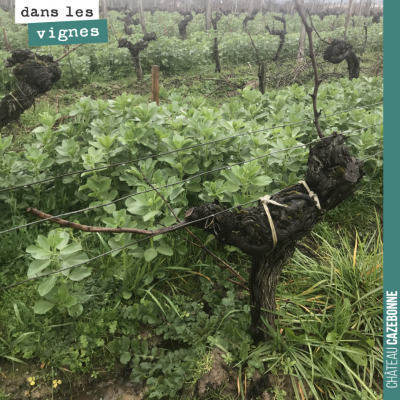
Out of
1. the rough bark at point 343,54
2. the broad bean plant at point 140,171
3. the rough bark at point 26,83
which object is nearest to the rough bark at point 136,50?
the rough bark at point 26,83

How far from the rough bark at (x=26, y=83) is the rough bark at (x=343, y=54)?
21.7 feet

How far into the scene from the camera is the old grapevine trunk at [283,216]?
4.99 ft

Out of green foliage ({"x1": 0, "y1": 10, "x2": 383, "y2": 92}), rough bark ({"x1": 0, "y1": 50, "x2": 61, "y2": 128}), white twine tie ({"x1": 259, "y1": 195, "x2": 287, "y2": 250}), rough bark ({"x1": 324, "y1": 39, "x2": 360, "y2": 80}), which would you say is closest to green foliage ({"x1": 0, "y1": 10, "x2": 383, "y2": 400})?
white twine tie ({"x1": 259, "y1": 195, "x2": 287, "y2": 250})

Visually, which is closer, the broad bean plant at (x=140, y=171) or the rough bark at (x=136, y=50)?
the broad bean plant at (x=140, y=171)

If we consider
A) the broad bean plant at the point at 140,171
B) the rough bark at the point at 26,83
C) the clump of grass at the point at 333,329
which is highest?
the rough bark at the point at 26,83

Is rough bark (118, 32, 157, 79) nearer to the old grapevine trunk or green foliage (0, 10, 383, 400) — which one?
green foliage (0, 10, 383, 400)

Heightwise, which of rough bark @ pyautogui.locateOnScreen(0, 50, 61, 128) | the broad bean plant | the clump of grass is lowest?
the clump of grass

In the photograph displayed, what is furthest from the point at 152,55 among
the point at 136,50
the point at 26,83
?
the point at 26,83

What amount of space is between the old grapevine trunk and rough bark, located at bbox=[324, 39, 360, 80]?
771 cm

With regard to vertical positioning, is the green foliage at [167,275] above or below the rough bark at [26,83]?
below

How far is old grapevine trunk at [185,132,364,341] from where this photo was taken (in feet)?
4.99

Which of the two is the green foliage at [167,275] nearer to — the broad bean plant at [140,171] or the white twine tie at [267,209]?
the broad bean plant at [140,171]

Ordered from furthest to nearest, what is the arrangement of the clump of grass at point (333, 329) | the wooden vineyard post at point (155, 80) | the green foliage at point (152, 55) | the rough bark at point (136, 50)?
the rough bark at point (136, 50) < the green foliage at point (152, 55) < the wooden vineyard post at point (155, 80) < the clump of grass at point (333, 329)

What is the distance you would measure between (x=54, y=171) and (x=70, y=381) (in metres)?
1.86
